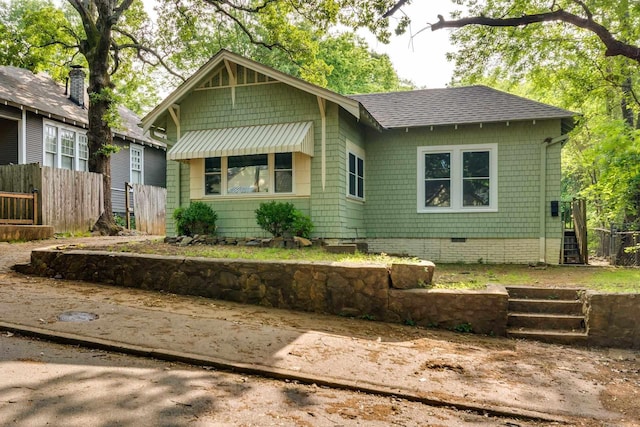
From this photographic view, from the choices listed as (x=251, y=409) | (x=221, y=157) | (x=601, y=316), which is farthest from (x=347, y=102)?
(x=251, y=409)

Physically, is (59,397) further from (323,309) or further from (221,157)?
(221,157)

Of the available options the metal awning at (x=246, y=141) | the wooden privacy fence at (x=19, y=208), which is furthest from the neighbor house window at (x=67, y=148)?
the metal awning at (x=246, y=141)

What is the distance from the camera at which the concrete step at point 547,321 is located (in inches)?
278

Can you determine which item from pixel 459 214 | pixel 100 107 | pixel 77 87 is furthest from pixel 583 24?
pixel 77 87

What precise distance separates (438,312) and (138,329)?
14.3 feet

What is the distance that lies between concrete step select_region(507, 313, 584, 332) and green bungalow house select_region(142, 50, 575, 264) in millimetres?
4988

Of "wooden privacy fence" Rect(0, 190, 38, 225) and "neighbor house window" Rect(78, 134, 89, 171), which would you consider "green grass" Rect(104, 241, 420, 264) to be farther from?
"neighbor house window" Rect(78, 134, 89, 171)

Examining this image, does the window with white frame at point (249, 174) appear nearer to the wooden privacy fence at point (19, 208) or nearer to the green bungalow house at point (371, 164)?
the green bungalow house at point (371, 164)

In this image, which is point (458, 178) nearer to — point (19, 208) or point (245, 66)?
point (245, 66)

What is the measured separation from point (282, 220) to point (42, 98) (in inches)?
549

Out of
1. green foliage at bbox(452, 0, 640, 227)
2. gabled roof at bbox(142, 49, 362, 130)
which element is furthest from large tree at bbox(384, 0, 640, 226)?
gabled roof at bbox(142, 49, 362, 130)

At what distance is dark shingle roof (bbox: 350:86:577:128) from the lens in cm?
1190

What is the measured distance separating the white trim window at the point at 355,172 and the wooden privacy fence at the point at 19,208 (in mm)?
9604

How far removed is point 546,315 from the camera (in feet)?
23.8
